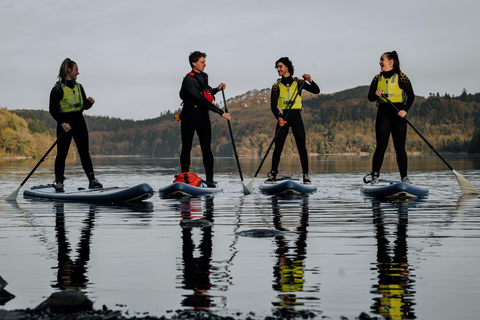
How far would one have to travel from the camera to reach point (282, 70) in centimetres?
1388

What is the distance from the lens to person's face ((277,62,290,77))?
13.8 m

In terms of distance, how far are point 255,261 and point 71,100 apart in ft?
27.5

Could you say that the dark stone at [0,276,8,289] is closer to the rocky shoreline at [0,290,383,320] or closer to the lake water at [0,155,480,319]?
the lake water at [0,155,480,319]

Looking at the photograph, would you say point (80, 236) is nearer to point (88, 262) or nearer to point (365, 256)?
point (88, 262)

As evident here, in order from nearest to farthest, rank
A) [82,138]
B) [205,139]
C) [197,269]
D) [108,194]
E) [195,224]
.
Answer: [197,269]
[195,224]
[108,194]
[82,138]
[205,139]

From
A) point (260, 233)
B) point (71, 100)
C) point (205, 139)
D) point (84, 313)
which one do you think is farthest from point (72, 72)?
point (84, 313)

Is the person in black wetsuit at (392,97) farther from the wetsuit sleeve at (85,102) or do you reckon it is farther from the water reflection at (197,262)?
the wetsuit sleeve at (85,102)

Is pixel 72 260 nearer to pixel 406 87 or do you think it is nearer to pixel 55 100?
pixel 55 100

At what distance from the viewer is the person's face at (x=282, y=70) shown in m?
13.8

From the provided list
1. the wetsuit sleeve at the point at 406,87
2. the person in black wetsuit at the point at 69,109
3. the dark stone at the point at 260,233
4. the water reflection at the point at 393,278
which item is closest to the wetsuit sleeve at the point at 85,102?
the person in black wetsuit at the point at 69,109

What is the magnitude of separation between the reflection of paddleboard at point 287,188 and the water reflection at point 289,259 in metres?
3.95

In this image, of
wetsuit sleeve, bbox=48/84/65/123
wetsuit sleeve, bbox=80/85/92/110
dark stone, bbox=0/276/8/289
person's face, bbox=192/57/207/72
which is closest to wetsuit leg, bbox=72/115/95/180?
wetsuit sleeve, bbox=80/85/92/110

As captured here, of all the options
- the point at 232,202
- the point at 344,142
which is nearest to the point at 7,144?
the point at 344,142

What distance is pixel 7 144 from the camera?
12450 centimetres
